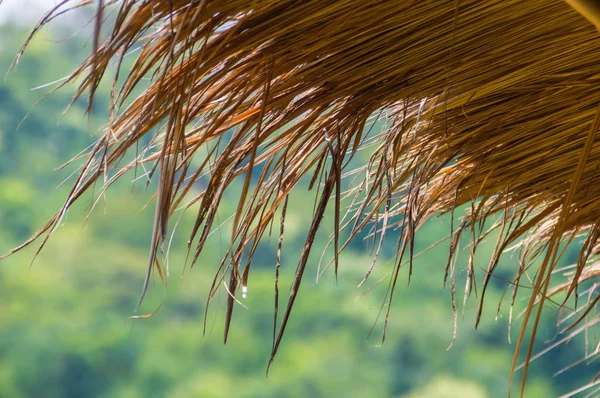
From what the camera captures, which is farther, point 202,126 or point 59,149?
point 59,149

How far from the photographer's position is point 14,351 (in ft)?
25.2

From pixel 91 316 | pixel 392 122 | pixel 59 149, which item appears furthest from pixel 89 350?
pixel 392 122

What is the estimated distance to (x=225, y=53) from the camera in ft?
1.64

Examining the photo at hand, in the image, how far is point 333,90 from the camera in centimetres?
58

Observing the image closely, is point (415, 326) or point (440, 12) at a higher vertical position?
point (440, 12)

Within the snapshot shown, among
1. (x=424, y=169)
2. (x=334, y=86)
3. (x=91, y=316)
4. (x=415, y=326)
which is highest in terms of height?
(x=334, y=86)

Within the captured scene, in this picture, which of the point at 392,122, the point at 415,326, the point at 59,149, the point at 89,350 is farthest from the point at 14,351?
the point at 392,122

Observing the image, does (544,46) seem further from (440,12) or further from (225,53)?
(225,53)

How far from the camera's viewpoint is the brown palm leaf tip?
0.48 meters

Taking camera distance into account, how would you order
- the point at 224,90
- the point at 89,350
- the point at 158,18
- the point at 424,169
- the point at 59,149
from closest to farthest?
the point at 158,18 < the point at 224,90 < the point at 424,169 < the point at 89,350 < the point at 59,149

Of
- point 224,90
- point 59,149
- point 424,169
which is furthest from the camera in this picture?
point 59,149

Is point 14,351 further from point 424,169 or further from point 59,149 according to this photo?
point 424,169

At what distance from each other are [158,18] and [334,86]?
0.57 feet

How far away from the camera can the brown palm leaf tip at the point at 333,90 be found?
0.48 m
